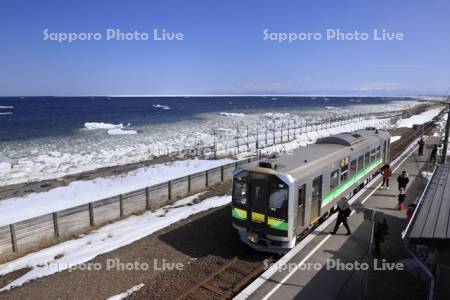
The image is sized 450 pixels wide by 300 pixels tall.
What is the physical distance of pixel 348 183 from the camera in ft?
49.8

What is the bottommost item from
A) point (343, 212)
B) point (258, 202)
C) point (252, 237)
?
point (252, 237)

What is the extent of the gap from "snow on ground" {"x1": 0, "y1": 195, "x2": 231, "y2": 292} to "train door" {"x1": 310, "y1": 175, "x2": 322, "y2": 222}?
228 inches

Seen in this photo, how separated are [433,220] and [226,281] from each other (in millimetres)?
5356

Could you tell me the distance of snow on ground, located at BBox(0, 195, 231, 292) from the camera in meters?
11.4

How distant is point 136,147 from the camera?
131 ft

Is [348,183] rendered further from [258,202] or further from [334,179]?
[258,202]

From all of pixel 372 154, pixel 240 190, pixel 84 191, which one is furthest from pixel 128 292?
pixel 372 154

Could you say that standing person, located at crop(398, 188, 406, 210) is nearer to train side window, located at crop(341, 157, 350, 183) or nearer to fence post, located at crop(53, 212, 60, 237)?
train side window, located at crop(341, 157, 350, 183)

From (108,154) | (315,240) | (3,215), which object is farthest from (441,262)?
(108,154)

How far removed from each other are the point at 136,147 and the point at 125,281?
30.6m

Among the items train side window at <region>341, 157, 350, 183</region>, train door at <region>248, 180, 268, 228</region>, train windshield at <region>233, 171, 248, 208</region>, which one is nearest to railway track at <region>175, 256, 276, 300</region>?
train door at <region>248, 180, 268, 228</region>

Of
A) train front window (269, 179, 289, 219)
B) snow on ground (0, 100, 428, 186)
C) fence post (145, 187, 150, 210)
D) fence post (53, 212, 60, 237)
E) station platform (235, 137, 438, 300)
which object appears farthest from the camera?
snow on ground (0, 100, 428, 186)

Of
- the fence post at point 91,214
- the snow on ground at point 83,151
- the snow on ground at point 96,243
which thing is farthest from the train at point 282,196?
the snow on ground at point 83,151

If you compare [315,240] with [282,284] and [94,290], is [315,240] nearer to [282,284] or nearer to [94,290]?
[282,284]
